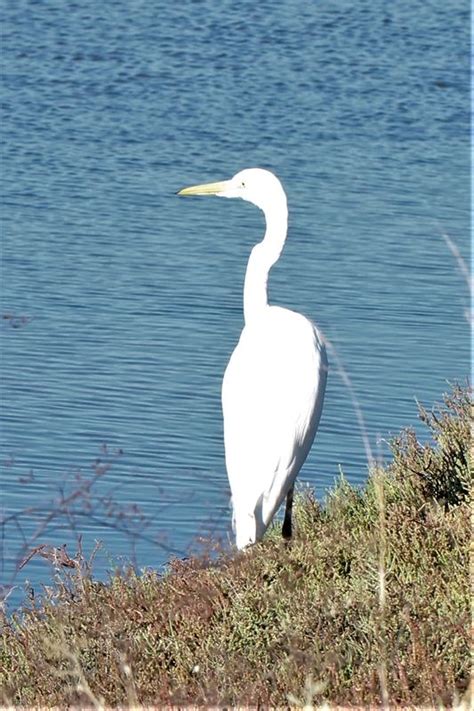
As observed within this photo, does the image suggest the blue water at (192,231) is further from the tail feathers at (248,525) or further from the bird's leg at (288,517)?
the tail feathers at (248,525)

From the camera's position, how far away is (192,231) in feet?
40.0

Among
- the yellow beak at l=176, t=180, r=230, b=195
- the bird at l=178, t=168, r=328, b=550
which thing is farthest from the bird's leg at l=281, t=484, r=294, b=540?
the yellow beak at l=176, t=180, r=230, b=195

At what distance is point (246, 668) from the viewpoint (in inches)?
170

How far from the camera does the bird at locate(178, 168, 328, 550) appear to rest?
607cm

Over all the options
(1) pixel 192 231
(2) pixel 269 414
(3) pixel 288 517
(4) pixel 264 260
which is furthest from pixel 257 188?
(1) pixel 192 231

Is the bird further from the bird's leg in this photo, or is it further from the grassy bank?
the grassy bank

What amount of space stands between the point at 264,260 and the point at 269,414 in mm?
1015

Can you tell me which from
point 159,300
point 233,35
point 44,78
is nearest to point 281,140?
point 44,78

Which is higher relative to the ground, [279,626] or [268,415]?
[279,626]

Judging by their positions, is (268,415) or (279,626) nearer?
(279,626)

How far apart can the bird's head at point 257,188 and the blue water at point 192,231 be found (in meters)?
1.05

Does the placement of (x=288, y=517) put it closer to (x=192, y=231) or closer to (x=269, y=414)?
(x=269, y=414)

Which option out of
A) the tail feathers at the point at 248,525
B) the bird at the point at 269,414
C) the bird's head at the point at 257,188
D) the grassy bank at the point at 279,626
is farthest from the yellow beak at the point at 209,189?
the grassy bank at the point at 279,626

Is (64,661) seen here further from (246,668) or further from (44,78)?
(44,78)
